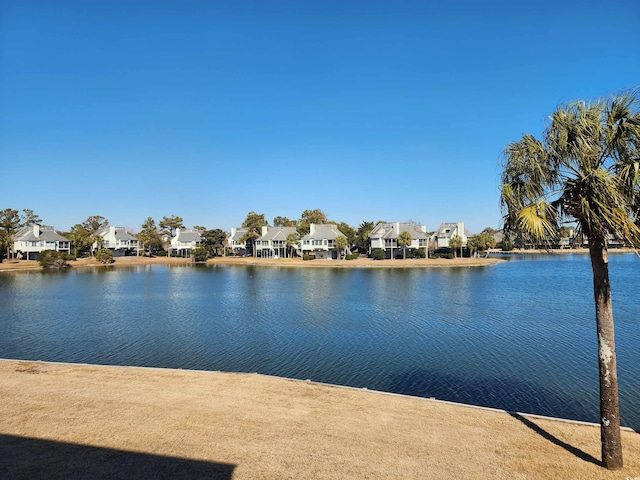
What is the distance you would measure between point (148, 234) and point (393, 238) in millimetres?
70479

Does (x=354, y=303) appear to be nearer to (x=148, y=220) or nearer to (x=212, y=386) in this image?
(x=212, y=386)

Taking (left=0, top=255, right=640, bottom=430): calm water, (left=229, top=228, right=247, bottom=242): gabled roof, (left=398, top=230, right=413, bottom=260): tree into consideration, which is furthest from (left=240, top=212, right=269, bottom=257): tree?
(left=0, top=255, right=640, bottom=430): calm water

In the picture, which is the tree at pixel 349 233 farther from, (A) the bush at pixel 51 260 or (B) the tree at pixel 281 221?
(A) the bush at pixel 51 260

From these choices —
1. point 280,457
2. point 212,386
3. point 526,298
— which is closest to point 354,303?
point 526,298

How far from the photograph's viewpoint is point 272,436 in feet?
31.6

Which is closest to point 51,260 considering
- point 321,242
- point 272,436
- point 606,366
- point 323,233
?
point 321,242

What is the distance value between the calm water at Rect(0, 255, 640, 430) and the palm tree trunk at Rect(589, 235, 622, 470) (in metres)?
6.47

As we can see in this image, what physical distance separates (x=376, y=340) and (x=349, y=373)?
258 inches

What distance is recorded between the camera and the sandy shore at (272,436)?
26.6ft

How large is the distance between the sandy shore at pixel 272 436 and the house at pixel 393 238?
85444mm

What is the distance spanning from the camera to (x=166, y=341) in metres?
25.4

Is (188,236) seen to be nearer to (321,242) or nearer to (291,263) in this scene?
(291,263)

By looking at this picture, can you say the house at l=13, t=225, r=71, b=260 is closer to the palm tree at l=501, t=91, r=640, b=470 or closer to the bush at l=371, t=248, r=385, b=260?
the bush at l=371, t=248, r=385, b=260

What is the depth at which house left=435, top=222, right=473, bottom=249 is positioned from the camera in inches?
4045
